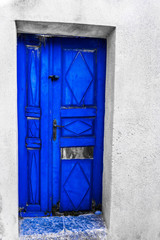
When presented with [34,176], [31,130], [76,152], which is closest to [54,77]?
[31,130]

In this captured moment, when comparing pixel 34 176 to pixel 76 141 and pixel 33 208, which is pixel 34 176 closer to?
pixel 33 208

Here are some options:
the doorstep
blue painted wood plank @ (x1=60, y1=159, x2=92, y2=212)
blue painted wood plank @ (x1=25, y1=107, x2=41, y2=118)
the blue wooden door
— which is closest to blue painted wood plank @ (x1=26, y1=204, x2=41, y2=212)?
the blue wooden door

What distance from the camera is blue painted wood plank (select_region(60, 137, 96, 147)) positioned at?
308 cm

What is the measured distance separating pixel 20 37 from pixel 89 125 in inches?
51.1

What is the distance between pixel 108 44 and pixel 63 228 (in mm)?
2200

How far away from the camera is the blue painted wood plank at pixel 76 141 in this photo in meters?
3.08

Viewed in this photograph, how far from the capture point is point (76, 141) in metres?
3.10

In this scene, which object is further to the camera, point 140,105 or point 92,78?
point 92,78

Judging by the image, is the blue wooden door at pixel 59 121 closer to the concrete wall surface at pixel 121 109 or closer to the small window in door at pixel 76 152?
the small window in door at pixel 76 152

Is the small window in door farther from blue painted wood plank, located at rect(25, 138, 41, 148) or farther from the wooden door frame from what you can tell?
blue painted wood plank, located at rect(25, 138, 41, 148)

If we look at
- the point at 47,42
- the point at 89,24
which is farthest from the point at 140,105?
the point at 47,42

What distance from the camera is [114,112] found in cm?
278

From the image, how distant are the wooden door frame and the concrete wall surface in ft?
0.04

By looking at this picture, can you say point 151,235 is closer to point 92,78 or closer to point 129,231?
point 129,231
